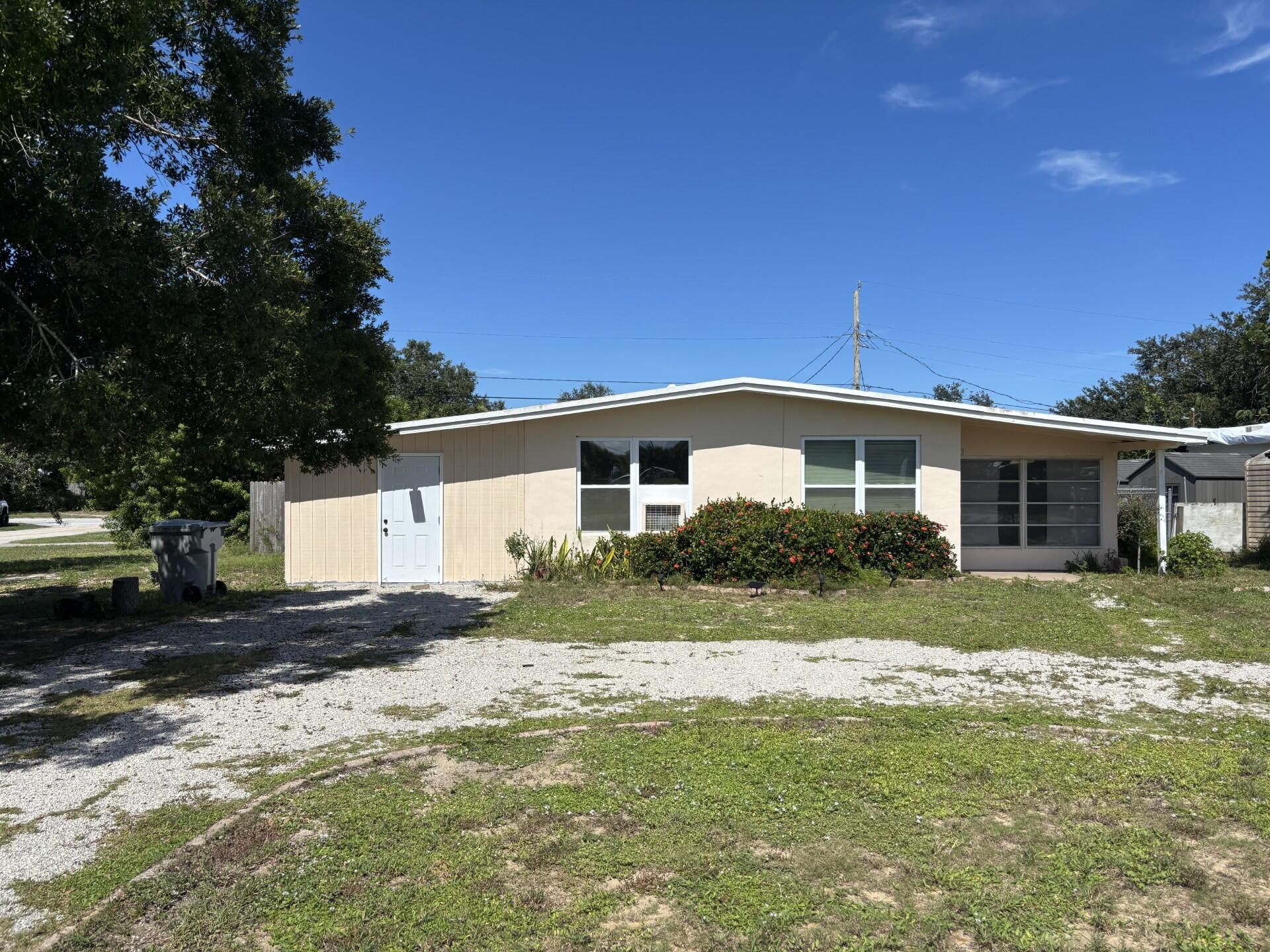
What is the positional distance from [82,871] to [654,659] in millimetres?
4933

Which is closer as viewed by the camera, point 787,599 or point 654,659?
point 654,659

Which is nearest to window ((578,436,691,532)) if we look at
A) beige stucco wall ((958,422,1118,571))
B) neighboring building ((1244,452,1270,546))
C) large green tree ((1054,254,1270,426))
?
beige stucco wall ((958,422,1118,571))

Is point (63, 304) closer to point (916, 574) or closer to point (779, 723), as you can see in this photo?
point (779, 723)

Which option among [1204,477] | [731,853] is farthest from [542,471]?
[1204,477]

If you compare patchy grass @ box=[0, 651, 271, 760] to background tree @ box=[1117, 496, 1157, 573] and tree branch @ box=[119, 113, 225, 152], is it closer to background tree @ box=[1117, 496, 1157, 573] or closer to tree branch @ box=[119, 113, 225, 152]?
tree branch @ box=[119, 113, 225, 152]

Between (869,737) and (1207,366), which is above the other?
(1207,366)

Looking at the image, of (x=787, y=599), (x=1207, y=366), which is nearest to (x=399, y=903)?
(x=787, y=599)

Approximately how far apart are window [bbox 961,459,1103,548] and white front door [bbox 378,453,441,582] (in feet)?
30.3

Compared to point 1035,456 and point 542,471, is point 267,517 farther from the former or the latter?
point 1035,456

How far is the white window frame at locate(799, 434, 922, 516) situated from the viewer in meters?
13.6

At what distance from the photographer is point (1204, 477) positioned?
22156 millimetres

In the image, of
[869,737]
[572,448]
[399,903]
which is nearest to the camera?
[399,903]

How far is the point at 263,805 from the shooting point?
Result: 13.7 ft

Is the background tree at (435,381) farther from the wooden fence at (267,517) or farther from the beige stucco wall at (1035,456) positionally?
the beige stucco wall at (1035,456)
